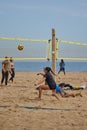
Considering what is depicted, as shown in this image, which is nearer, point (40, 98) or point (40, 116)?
point (40, 116)

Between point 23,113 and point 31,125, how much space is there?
3.93 feet

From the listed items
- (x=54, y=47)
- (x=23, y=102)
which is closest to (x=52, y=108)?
(x=23, y=102)

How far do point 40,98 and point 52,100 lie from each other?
33 centimetres

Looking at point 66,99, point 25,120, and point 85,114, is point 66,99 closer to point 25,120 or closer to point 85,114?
point 85,114

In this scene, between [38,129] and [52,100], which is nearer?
[38,129]

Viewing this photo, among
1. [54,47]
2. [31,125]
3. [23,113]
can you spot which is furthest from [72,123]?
[54,47]

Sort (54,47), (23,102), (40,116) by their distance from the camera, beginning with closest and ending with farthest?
(40,116), (23,102), (54,47)

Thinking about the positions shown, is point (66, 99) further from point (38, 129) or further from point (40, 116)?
point (38, 129)

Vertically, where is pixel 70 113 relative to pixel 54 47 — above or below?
below

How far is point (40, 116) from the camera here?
7789 mm

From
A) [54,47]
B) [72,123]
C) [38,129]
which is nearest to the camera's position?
[38,129]

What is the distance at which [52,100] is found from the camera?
1034cm

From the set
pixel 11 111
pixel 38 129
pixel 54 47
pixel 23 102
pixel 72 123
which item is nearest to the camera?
pixel 38 129

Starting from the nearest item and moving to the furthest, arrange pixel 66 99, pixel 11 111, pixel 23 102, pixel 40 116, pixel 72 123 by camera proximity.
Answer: pixel 72 123
pixel 40 116
pixel 11 111
pixel 23 102
pixel 66 99
